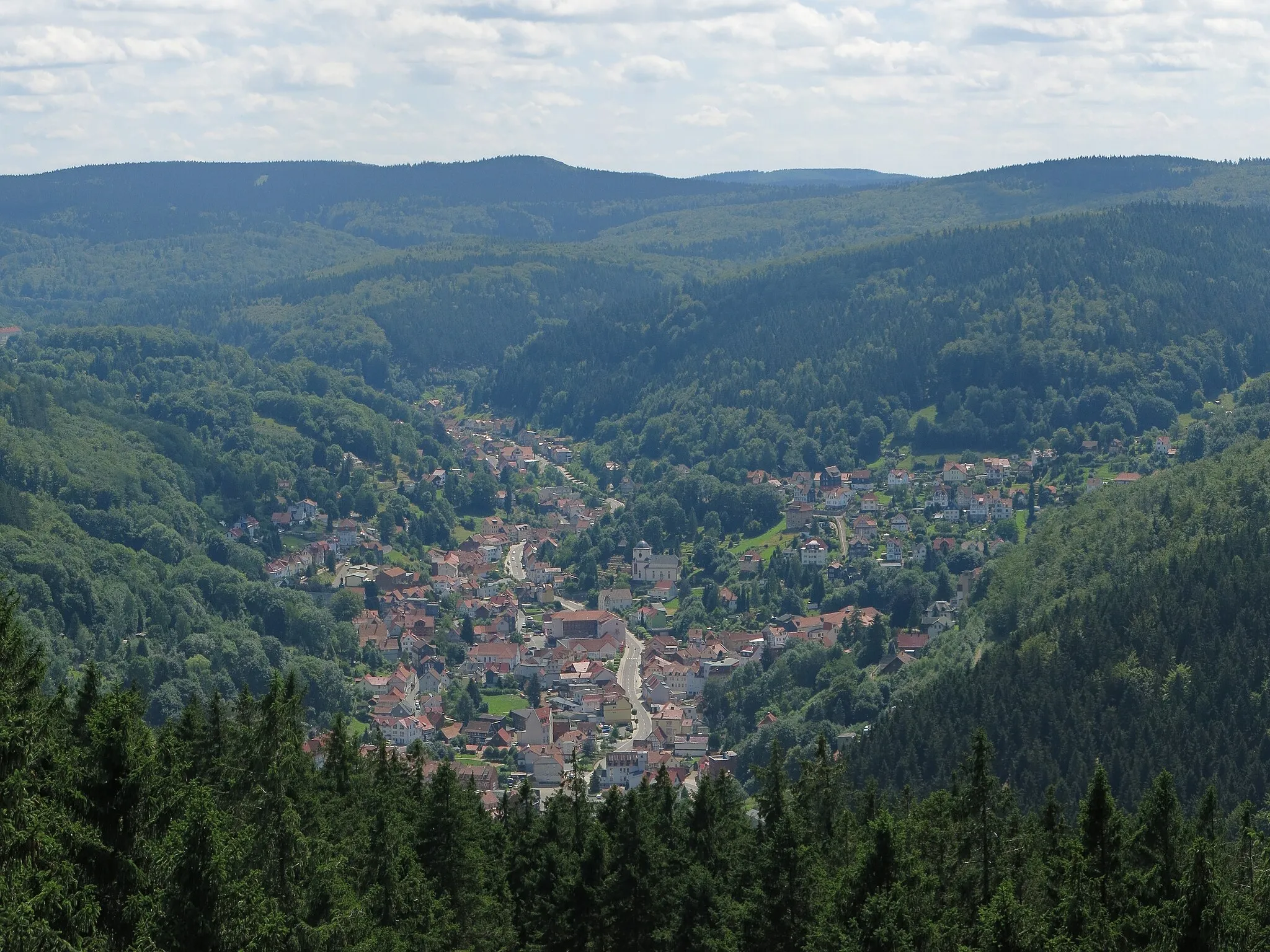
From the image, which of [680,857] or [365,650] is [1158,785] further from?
[365,650]

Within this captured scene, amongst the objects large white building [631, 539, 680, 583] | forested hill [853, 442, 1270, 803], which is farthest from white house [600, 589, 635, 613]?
forested hill [853, 442, 1270, 803]

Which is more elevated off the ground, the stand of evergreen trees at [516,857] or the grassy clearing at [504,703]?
the stand of evergreen trees at [516,857]

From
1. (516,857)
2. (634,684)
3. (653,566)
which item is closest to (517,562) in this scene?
(653,566)

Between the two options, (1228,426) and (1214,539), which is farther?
(1228,426)

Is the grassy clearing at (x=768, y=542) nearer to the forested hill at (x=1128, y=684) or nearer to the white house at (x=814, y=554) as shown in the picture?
the white house at (x=814, y=554)

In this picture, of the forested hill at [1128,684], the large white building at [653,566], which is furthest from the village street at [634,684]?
the forested hill at [1128,684]

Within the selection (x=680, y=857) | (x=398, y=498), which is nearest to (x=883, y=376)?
(x=398, y=498)

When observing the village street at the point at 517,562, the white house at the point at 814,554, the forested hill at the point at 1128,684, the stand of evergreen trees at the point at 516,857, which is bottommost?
the village street at the point at 517,562
